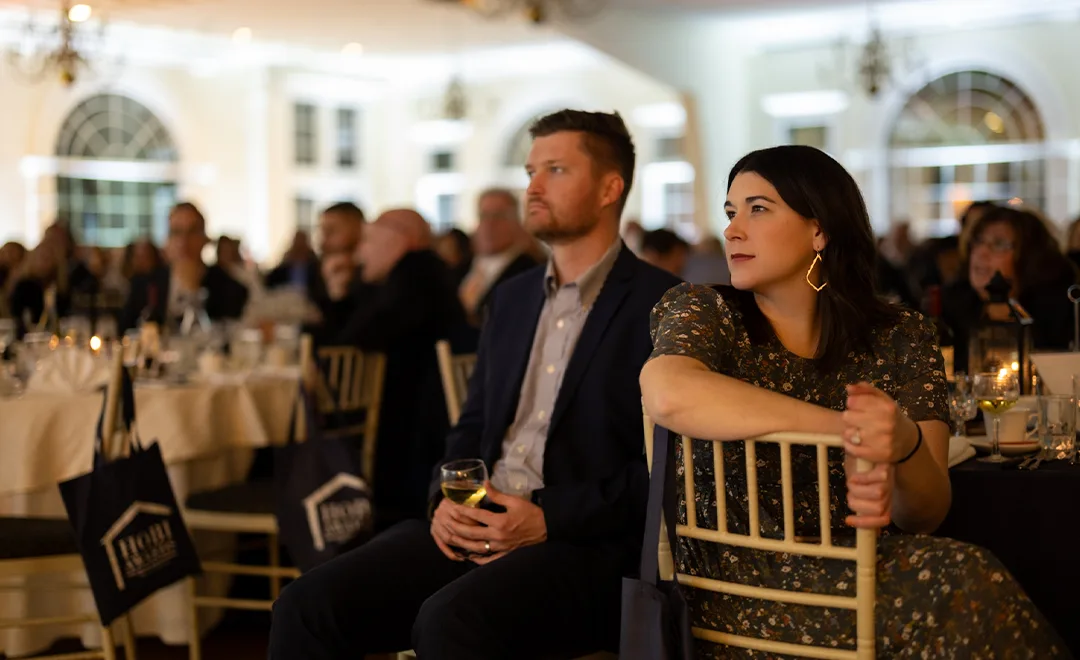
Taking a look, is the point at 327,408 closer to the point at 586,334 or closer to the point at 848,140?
the point at 586,334

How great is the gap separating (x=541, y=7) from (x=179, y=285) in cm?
545

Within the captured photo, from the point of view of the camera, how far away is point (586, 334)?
8.91ft

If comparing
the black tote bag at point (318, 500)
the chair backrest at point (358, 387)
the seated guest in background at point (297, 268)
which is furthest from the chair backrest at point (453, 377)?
the seated guest in background at point (297, 268)

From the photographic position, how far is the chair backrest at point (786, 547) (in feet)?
5.87

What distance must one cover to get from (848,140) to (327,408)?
12.8m

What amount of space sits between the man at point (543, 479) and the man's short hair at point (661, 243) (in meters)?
3.57

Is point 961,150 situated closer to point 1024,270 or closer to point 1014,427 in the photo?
point 1024,270

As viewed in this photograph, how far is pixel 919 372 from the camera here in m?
2.13

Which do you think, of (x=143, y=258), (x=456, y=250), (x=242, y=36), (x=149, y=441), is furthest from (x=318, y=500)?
A: (x=242, y=36)

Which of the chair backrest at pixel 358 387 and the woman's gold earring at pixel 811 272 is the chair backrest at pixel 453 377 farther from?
the woman's gold earring at pixel 811 272

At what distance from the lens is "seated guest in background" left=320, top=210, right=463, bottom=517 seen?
179 inches

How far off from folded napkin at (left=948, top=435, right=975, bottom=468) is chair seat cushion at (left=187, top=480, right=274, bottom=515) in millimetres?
2198

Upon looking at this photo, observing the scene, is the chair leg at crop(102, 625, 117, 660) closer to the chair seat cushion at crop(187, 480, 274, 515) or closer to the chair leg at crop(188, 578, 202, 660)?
the chair leg at crop(188, 578, 202, 660)

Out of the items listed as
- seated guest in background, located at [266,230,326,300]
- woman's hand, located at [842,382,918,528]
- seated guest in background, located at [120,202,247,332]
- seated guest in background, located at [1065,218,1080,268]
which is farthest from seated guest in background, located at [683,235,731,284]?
seated guest in background, located at [266,230,326,300]
